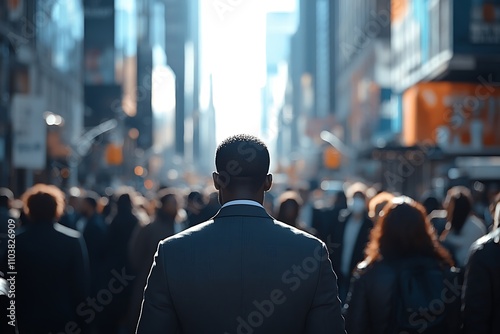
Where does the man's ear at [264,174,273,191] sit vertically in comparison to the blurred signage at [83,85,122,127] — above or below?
below

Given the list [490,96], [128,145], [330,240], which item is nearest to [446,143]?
[490,96]

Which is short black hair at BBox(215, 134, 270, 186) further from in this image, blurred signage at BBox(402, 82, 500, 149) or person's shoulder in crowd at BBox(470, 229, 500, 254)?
blurred signage at BBox(402, 82, 500, 149)

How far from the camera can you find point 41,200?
800cm

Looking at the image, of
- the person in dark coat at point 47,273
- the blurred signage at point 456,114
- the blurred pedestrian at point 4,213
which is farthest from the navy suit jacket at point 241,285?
the blurred signage at point 456,114

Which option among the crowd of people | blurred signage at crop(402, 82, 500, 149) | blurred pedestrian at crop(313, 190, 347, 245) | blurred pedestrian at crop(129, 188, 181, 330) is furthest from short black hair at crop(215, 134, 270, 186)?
blurred signage at crop(402, 82, 500, 149)

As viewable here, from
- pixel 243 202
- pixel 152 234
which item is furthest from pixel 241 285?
pixel 152 234

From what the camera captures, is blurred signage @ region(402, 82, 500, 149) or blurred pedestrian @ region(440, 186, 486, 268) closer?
blurred pedestrian @ region(440, 186, 486, 268)

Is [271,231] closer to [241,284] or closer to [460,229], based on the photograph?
[241,284]

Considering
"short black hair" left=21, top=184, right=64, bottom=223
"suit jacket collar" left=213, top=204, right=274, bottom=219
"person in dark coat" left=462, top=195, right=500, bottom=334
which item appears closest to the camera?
"suit jacket collar" left=213, top=204, right=274, bottom=219

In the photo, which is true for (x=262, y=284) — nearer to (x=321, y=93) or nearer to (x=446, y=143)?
(x=446, y=143)

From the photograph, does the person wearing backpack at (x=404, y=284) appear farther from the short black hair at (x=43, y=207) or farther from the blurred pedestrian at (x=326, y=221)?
the blurred pedestrian at (x=326, y=221)

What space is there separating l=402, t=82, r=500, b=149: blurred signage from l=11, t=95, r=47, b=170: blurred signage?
33.9 m

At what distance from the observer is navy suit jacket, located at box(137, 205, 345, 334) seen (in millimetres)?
4027

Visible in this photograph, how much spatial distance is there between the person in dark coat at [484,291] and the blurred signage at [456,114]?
4479 centimetres
